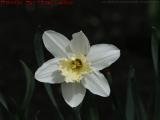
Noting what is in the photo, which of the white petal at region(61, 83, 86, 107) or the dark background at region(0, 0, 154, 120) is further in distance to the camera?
the dark background at region(0, 0, 154, 120)

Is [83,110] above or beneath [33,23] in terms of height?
above

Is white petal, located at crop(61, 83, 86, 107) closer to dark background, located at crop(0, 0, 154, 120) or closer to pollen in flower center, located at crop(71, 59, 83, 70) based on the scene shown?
pollen in flower center, located at crop(71, 59, 83, 70)

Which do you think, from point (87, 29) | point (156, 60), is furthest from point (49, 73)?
point (87, 29)

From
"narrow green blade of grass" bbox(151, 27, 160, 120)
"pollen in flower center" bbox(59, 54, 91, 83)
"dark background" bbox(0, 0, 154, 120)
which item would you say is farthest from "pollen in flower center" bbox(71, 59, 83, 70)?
"dark background" bbox(0, 0, 154, 120)

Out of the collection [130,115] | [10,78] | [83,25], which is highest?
[130,115]

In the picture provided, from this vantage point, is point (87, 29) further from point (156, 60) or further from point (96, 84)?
point (96, 84)

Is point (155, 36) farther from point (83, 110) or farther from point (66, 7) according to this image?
point (66, 7)

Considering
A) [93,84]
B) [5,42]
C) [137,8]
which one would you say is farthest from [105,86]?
[137,8]
